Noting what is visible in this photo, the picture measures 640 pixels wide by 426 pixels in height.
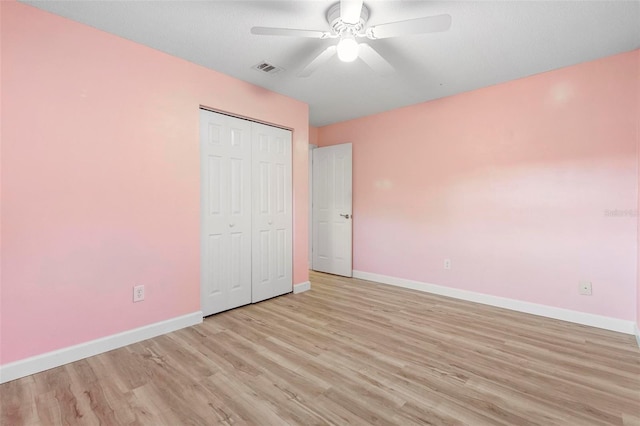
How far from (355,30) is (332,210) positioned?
2.98m

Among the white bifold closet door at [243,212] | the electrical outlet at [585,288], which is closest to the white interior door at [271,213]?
the white bifold closet door at [243,212]

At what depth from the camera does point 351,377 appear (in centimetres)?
188

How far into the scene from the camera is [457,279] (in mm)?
3523

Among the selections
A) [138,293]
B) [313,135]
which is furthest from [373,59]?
[313,135]

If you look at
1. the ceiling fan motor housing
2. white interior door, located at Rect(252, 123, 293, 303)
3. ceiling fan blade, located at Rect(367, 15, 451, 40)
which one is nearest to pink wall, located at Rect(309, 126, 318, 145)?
white interior door, located at Rect(252, 123, 293, 303)

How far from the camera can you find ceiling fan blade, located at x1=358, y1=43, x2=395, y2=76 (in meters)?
2.06

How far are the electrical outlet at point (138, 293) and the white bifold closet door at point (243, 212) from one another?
0.54 m

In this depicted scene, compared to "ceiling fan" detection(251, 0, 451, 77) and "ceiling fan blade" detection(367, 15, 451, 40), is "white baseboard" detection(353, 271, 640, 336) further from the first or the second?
"ceiling fan blade" detection(367, 15, 451, 40)

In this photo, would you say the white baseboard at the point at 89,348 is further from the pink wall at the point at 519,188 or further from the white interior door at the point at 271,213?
the pink wall at the point at 519,188

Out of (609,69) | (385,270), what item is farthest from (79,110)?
(609,69)

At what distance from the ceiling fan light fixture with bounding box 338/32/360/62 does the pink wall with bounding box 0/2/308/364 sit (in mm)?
1502

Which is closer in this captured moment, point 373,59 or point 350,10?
point 350,10

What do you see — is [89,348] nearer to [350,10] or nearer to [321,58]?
[321,58]

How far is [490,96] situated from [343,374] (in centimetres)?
322
